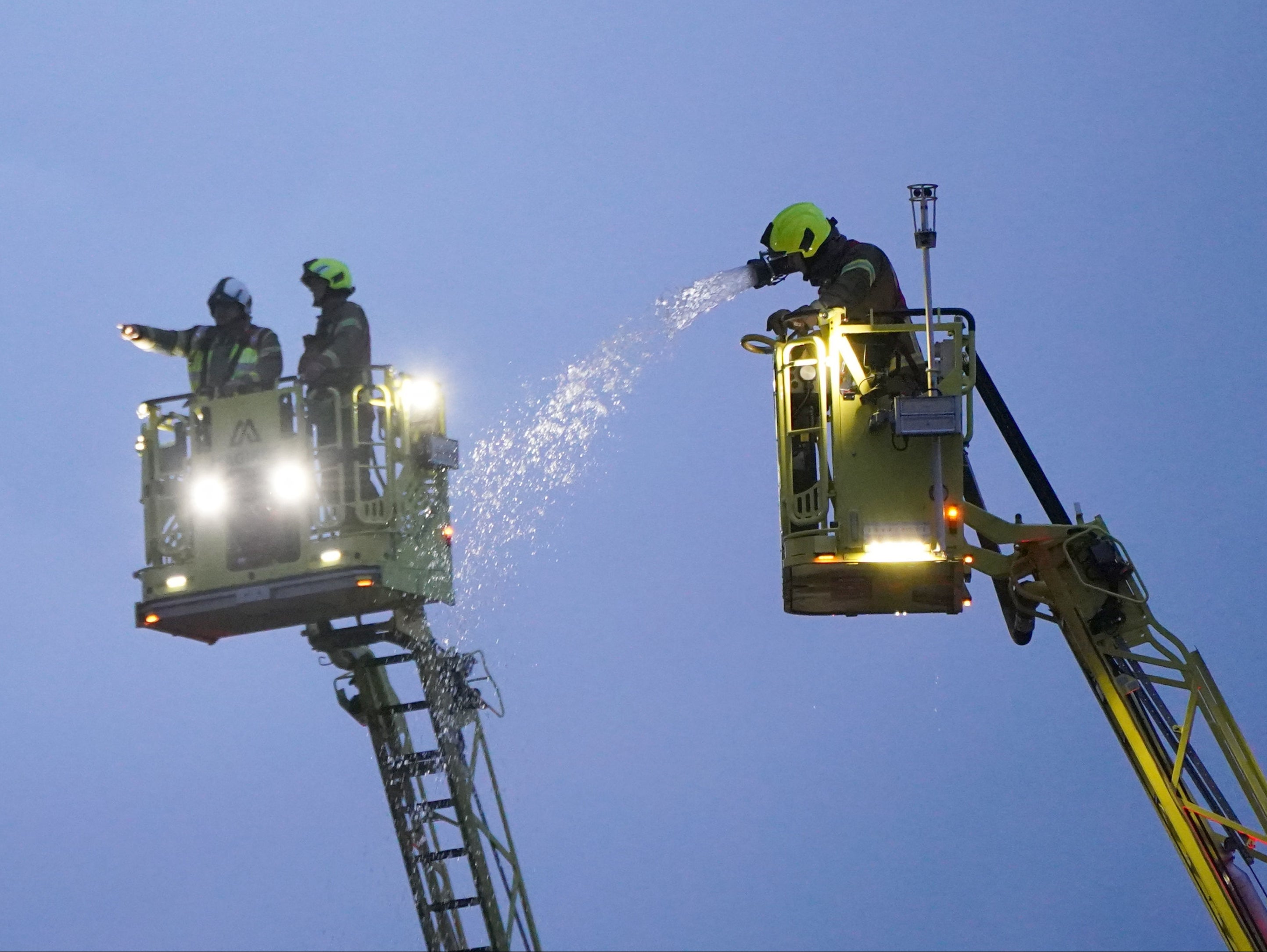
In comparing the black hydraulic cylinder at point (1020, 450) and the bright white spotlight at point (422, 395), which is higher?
the bright white spotlight at point (422, 395)

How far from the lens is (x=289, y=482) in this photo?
19625 millimetres

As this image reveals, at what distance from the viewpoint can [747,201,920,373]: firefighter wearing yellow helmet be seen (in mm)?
16172

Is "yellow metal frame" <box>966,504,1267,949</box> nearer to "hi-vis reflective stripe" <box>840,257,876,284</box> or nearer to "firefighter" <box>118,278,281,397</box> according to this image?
"hi-vis reflective stripe" <box>840,257,876,284</box>

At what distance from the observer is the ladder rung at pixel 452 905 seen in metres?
21.5

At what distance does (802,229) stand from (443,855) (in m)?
7.98

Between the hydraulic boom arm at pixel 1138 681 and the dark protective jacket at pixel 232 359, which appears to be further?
the dark protective jacket at pixel 232 359

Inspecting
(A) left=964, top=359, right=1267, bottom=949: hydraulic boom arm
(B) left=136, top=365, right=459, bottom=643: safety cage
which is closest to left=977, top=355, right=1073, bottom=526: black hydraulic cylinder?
(A) left=964, top=359, right=1267, bottom=949: hydraulic boom arm

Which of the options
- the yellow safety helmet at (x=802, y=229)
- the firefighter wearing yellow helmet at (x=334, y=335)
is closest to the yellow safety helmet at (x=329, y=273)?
the firefighter wearing yellow helmet at (x=334, y=335)

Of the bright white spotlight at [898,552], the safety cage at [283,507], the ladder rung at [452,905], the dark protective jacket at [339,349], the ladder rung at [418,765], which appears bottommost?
the ladder rung at [452,905]

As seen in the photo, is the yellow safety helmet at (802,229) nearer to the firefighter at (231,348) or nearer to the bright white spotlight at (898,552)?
the bright white spotlight at (898,552)

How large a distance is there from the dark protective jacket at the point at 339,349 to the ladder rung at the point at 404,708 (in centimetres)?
335

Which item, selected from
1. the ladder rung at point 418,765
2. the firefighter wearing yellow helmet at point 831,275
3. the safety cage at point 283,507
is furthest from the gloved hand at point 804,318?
the ladder rung at point 418,765

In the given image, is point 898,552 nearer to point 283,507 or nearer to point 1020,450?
point 1020,450

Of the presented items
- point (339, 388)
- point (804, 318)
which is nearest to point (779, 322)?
point (804, 318)
